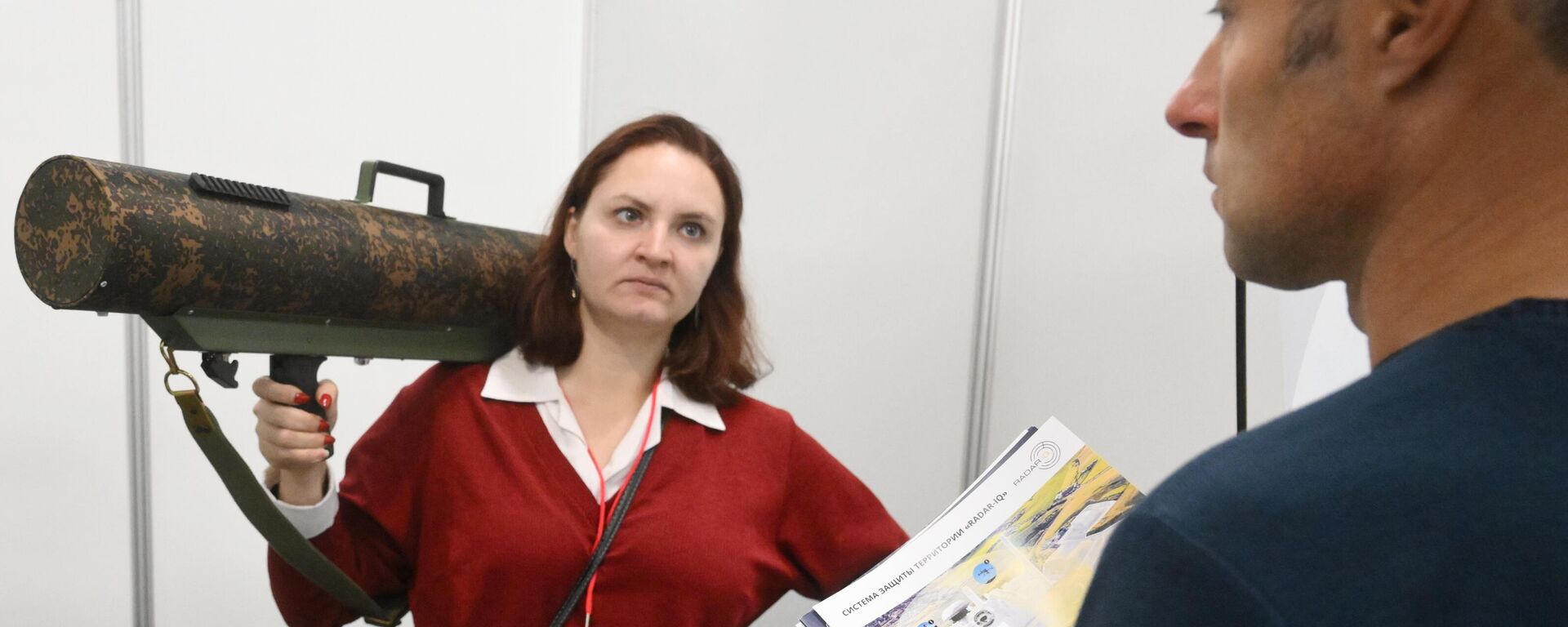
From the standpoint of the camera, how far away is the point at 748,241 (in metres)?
2.24

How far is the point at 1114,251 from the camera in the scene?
1.83 m

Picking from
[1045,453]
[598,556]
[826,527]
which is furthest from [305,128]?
[1045,453]

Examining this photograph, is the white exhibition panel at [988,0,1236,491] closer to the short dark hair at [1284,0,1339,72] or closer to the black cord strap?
the black cord strap

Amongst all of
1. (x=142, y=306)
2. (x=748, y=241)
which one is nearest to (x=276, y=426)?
(x=142, y=306)

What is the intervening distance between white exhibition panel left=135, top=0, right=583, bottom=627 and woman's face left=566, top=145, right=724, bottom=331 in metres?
0.75

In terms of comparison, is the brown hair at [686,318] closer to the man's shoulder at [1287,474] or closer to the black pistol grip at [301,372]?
the black pistol grip at [301,372]

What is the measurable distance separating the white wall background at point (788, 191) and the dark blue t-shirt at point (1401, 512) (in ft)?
3.85

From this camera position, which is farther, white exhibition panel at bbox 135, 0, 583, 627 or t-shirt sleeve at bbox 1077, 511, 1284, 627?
white exhibition panel at bbox 135, 0, 583, 627

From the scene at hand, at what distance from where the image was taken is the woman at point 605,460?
1.19m

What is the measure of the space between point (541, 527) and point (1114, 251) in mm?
1167

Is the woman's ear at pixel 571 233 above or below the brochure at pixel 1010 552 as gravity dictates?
above

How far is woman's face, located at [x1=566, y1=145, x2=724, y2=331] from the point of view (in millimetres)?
1297

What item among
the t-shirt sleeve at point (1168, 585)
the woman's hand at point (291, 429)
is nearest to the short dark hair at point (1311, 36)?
the t-shirt sleeve at point (1168, 585)

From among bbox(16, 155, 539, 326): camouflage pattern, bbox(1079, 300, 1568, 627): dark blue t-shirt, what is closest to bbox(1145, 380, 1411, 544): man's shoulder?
bbox(1079, 300, 1568, 627): dark blue t-shirt
